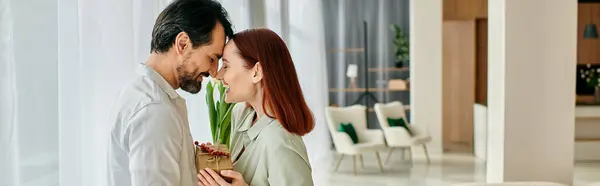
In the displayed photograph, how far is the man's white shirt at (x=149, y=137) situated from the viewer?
1666 mm

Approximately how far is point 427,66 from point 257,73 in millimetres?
9505

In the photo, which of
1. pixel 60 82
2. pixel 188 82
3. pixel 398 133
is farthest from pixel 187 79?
pixel 398 133

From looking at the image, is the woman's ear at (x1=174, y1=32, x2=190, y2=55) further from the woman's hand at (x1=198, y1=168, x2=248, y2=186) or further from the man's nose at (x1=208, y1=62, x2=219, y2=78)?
the woman's hand at (x1=198, y1=168, x2=248, y2=186)

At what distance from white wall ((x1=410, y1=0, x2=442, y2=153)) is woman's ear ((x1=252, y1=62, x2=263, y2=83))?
9.38m

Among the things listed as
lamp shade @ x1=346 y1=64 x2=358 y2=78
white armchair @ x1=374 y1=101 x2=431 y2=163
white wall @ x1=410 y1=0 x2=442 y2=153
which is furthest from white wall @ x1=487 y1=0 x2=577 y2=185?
lamp shade @ x1=346 y1=64 x2=358 y2=78

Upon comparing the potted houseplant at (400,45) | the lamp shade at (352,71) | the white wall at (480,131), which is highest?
the potted houseplant at (400,45)

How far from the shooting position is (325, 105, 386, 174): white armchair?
30.1 ft

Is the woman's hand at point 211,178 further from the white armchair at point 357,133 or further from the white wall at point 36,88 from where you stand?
the white armchair at point 357,133

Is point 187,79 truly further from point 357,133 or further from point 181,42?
point 357,133

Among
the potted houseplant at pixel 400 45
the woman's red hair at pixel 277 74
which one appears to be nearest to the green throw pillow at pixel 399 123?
the potted houseplant at pixel 400 45

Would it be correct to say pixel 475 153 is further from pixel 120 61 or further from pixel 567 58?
pixel 120 61

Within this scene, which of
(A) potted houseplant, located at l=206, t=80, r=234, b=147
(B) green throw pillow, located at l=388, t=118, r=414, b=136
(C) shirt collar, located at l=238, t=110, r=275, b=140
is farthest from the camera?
(B) green throw pillow, located at l=388, t=118, r=414, b=136

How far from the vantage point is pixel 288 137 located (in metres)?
2.04

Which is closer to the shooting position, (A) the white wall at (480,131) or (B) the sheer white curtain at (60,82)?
(B) the sheer white curtain at (60,82)
